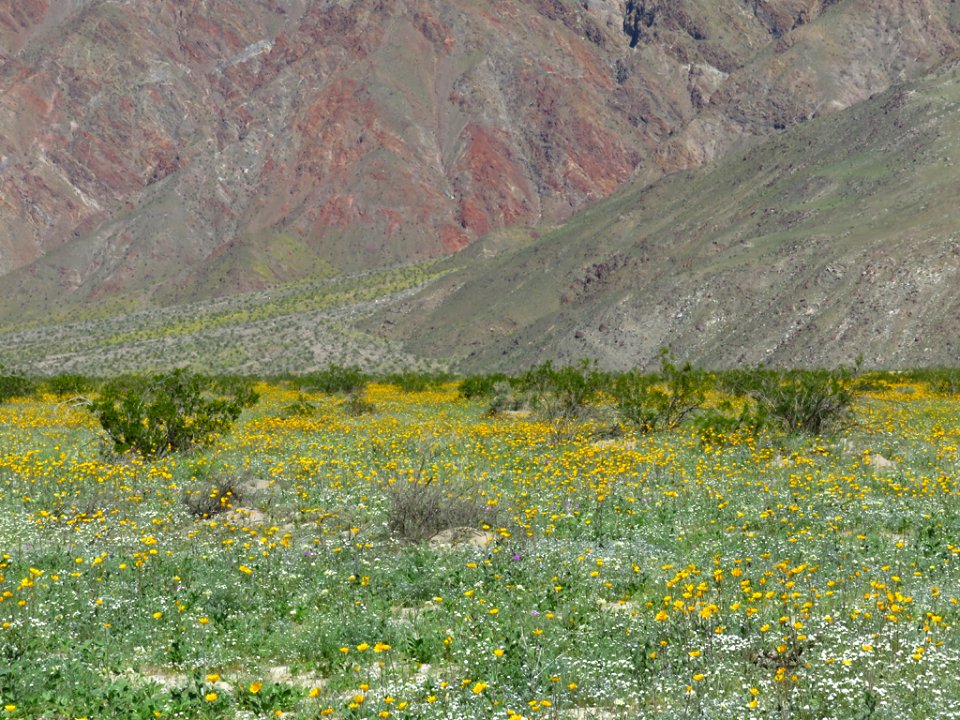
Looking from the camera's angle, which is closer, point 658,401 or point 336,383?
point 658,401

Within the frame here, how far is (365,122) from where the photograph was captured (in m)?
166

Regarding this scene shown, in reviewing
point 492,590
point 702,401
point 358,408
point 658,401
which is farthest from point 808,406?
point 358,408

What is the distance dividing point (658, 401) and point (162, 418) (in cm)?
1047

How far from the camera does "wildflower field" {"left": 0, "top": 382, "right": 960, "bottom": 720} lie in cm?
557

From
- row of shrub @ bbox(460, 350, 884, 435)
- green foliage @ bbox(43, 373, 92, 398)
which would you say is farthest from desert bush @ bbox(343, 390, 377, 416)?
green foliage @ bbox(43, 373, 92, 398)

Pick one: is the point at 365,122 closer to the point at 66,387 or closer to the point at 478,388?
the point at 66,387

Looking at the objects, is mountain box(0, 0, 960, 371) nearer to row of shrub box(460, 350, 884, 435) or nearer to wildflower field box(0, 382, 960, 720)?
row of shrub box(460, 350, 884, 435)

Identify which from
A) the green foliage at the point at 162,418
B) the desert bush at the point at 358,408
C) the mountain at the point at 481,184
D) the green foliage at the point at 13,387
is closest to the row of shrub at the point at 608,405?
the green foliage at the point at 162,418

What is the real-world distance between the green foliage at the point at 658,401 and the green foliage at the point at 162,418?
334 inches

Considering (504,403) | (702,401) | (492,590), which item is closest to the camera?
(492,590)

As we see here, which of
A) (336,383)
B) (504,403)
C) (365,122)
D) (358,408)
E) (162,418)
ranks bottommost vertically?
(336,383)

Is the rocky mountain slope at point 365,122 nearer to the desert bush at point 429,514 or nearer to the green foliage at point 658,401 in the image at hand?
the green foliage at point 658,401

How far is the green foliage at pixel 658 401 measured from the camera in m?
19.0

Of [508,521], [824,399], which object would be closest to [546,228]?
[824,399]
